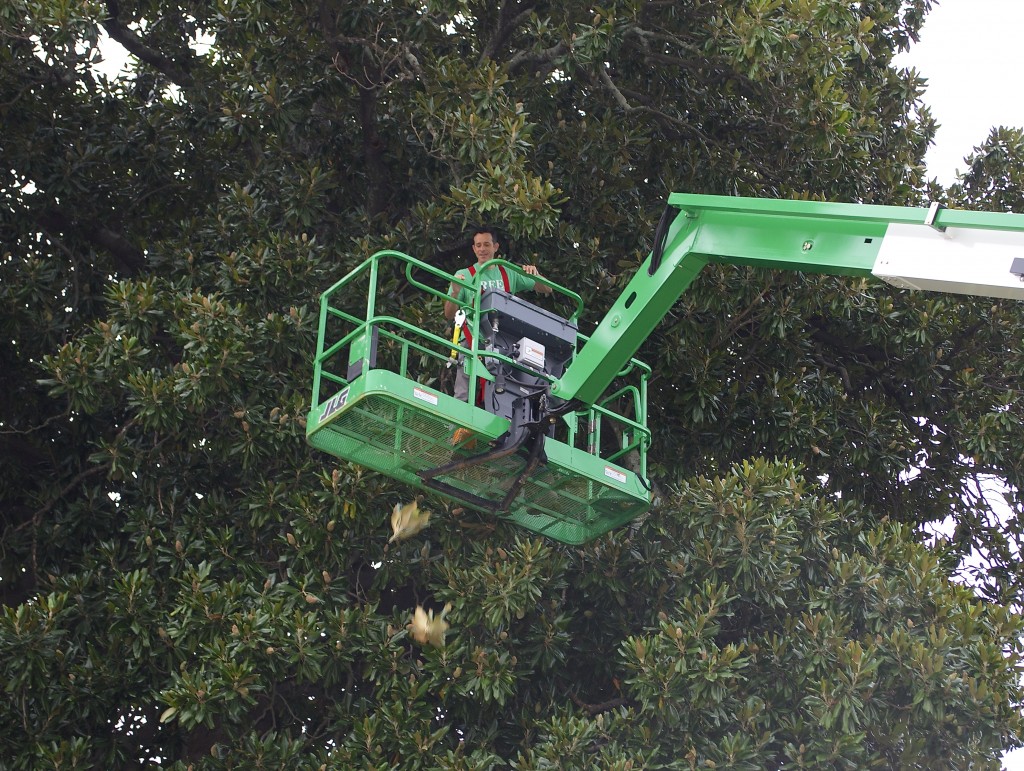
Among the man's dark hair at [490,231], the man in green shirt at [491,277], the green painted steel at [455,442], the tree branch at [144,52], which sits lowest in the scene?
the green painted steel at [455,442]

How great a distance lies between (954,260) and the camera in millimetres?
8867

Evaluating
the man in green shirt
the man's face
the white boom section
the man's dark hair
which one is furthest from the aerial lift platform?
the man's dark hair

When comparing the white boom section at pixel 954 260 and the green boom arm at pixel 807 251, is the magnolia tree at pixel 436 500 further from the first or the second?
the white boom section at pixel 954 260

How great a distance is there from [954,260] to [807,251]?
1.03 meters

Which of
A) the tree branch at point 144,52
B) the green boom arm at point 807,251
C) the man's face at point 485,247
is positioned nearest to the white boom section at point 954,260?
the green boom arm at point 807,251

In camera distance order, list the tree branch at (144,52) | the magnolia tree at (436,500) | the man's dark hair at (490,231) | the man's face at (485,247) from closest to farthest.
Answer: the man's face at (485,247), the magnolia tree at (436,500), the man's dark hair at (490,231), the tree branch at (144,52)

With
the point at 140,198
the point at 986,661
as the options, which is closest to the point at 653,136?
the point at 140,198

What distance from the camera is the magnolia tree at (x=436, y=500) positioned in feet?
38.2

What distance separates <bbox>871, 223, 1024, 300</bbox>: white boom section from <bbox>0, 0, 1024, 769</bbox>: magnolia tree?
3344 millimetres

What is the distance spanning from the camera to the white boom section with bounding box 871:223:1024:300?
871 cm

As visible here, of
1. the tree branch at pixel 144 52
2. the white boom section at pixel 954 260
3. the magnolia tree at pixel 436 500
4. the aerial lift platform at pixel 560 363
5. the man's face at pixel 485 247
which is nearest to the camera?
the white boom section at pixel 954 260

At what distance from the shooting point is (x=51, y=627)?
39.4ft

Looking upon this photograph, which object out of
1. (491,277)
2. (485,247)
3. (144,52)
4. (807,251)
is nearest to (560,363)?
(491,277)

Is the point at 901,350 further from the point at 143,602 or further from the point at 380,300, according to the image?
the point at 143,602
